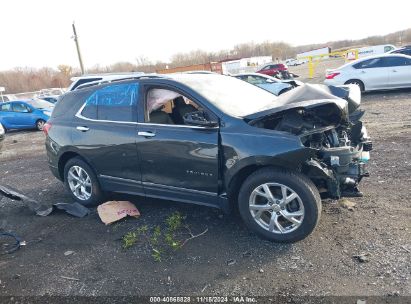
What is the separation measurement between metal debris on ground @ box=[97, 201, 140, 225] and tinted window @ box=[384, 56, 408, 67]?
12445 mm

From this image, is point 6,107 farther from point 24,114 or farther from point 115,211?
point 115,211

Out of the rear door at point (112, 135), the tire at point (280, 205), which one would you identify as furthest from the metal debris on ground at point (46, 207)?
the tire at point (280, 205)

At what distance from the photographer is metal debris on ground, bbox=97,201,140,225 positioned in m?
4.63

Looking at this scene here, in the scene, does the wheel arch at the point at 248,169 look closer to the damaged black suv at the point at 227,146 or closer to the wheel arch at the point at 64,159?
the damaged black suv at the point at 227,146

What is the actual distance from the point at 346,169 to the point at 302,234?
82 centimetres

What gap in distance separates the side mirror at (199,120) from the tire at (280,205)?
2.24 ft

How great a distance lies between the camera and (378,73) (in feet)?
45.3

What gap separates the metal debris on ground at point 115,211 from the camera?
4633 millimetres

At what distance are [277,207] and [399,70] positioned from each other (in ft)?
40.1

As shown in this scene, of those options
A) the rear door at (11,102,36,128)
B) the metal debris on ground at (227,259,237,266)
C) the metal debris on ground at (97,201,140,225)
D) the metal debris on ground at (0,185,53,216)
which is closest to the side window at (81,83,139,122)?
the metal debris on ground at (97,201,140,225)

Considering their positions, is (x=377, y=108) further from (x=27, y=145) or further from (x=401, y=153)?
(x=27, y=145)

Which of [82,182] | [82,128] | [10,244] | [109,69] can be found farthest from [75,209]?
[109,69]

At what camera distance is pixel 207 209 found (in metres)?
4.75

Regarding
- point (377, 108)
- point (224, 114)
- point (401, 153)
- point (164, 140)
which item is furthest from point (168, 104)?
point (377, 108)
